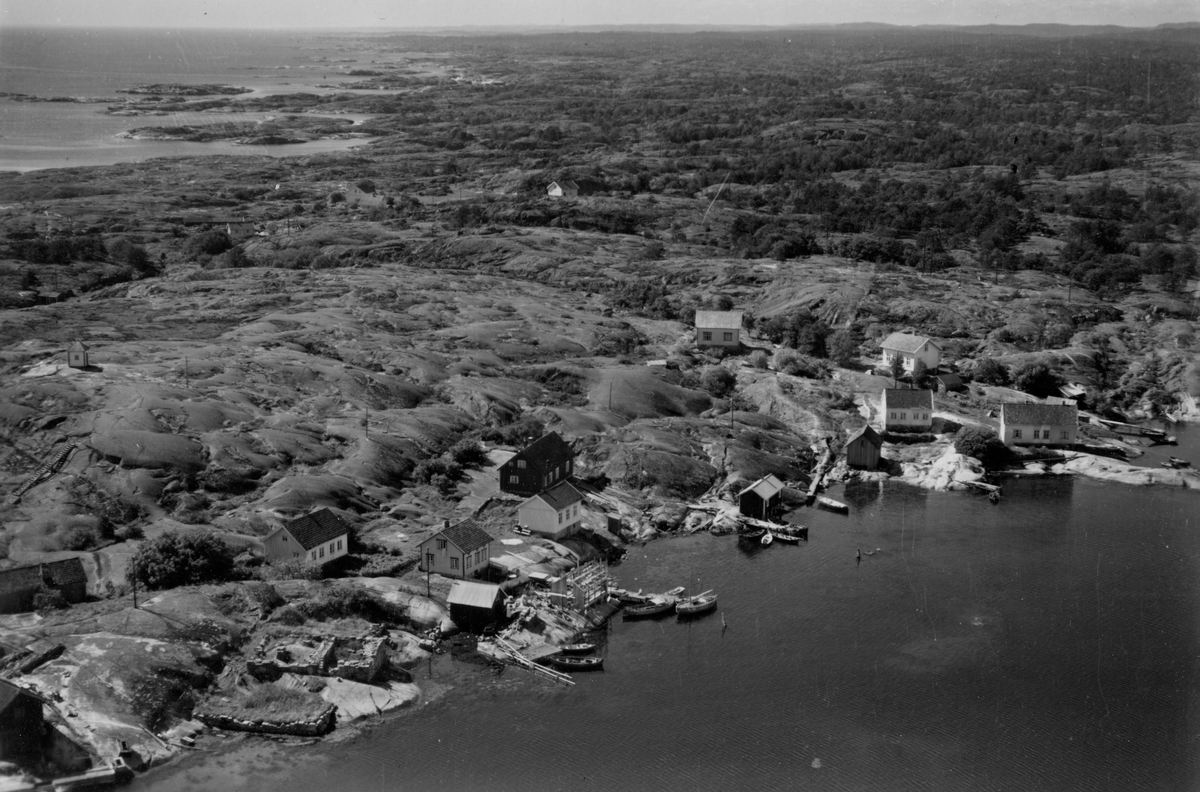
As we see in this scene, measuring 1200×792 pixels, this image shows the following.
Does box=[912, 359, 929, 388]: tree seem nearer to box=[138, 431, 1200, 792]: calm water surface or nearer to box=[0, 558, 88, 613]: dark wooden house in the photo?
box=[138, 431, 1200, 792]: calm water surface

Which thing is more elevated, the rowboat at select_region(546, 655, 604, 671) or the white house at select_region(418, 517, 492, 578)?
the white house at select_region(418, 517, 492, 578)

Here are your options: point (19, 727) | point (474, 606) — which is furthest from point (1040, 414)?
point (19, 727)

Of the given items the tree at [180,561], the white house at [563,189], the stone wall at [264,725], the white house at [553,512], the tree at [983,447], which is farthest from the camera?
the white house at [563,189]

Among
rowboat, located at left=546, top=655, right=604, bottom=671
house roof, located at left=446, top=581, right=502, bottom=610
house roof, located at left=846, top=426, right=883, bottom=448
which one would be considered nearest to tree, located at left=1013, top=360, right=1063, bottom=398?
house roof, located at left=846, top=426, right=883, bottom=448

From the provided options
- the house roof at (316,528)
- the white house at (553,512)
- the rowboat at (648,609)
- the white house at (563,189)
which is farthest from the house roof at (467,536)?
the white house at (563,189)

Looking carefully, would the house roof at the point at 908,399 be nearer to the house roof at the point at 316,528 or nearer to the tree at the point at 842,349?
the tree at the point at 842,349
